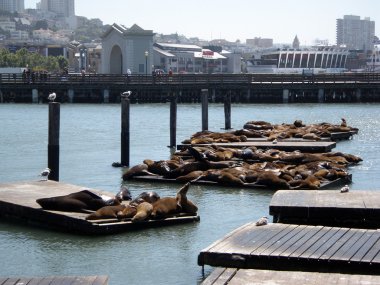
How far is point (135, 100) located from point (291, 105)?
30.7ft

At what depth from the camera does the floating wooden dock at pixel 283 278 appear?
807 cm

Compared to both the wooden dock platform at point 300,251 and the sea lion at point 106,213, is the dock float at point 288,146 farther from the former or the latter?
the wooden dock platform at point 300,251

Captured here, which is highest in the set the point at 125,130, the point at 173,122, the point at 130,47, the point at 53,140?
the point at 130,47

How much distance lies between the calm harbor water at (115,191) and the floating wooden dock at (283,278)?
1.53m

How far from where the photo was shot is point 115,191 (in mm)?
16656

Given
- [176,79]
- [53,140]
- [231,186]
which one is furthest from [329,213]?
[176,79]

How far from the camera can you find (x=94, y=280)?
320 inches

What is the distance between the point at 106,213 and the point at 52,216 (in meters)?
0.77

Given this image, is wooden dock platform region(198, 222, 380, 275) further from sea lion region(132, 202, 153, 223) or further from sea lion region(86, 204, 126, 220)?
sea lion region(86, 204, 126, 220)

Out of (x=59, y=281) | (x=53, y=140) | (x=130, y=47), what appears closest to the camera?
(x=59, y=281)

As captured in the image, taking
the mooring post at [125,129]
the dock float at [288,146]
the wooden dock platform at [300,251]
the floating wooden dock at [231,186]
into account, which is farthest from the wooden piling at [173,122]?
the wooden dock platform at [300,251]

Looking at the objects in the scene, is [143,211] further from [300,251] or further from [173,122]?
[173,122]

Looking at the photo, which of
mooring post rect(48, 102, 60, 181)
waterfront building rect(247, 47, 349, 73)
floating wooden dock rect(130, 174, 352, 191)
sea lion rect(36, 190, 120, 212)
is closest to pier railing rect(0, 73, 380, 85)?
floating wooden dock rect(130, 174, 352, 191)

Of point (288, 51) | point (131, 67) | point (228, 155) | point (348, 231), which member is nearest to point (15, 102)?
point (131, 67)
